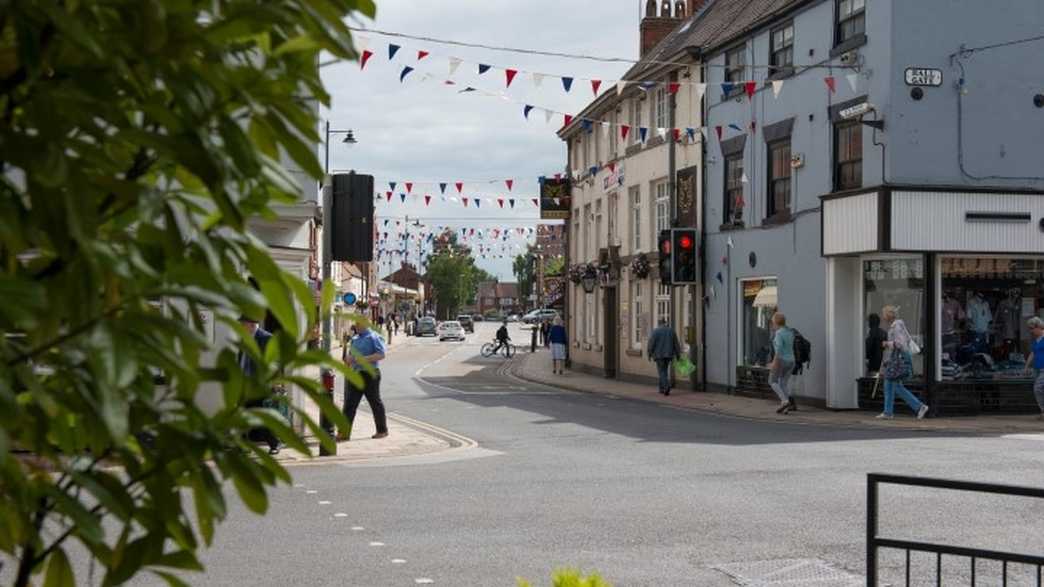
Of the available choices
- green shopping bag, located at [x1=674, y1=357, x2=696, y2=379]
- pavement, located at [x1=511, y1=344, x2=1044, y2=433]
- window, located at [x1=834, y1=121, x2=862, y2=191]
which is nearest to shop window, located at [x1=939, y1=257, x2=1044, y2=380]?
pavement, located at [x1=511, y1=344, x2=1044, y2=433]

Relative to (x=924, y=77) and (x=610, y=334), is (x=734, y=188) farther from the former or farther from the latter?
(x=610, y=334)

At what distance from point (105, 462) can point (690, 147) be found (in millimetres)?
30237

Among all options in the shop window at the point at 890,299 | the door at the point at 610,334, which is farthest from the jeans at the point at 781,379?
the door at the point at 610,334

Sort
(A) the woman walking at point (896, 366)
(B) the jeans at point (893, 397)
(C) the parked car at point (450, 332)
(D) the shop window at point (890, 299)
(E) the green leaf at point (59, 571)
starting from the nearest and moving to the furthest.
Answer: (E) the green leaf at point (59, 571) → (A) the woman walking at point (896, 366) → (B) the jeans at point (893, 397) → (D) the shop window at point (890, 299) → (C) the parked car at point (450, 332)

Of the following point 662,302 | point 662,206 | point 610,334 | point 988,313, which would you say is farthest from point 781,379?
point 610,334

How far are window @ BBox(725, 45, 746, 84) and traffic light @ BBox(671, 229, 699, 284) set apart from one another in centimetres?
367

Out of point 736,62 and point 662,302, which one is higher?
point 736,62

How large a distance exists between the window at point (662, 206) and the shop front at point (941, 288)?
32.2 ft

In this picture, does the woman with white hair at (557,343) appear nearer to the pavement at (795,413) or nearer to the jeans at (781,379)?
the pavement at (795,413)

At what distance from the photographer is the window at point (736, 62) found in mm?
28469

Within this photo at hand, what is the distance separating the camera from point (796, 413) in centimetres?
2338

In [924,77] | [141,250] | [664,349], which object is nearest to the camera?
[141,250]

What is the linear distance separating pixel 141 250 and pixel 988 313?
2356cm

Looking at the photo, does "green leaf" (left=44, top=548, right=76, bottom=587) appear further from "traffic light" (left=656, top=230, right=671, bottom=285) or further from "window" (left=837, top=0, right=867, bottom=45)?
"traffic light" (left=656, top=230, right=671, bottom=285)
